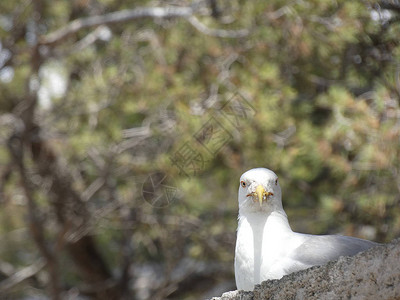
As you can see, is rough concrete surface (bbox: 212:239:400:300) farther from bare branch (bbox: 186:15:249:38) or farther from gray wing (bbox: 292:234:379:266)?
bare branch (bbox: 186:15:249:38)

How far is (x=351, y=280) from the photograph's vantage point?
177 cm

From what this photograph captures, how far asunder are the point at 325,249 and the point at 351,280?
800 millimetres

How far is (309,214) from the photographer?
5812mm

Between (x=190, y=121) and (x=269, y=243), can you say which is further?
(x=190, y=121)

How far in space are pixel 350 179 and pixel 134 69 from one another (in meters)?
2.16

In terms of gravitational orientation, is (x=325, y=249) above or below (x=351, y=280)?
below

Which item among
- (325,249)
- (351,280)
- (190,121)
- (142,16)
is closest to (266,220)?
(325,249)

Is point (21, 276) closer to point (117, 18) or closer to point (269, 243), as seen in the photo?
point (117, 18)

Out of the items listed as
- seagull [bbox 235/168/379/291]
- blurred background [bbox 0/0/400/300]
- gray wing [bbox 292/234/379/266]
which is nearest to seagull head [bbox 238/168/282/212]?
seagull [bbox 235/168/379/291]

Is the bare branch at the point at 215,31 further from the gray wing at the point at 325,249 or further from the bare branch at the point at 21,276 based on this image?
the gray wing at the point at 325,249

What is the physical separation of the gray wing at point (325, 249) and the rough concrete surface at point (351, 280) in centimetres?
55

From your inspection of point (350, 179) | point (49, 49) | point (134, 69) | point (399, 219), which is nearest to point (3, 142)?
point (49, 49)

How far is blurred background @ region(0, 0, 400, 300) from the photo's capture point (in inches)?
209

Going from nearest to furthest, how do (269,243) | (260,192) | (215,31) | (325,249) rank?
(325,249), (269,243), (260,192), (215,31)
